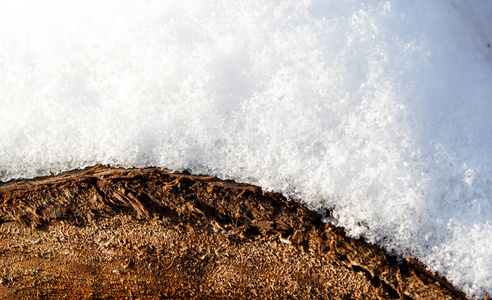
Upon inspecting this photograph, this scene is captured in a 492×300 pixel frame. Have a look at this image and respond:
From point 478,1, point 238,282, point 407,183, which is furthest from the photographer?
point 478,1

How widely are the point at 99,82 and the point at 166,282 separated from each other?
0.76 m

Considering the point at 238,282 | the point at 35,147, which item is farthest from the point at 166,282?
the point at 35,147

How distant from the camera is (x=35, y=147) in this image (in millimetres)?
1133

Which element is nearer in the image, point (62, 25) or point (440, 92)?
point (440, 92)

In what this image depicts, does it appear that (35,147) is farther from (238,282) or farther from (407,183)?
(407,183)

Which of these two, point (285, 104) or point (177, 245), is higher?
point (285, 104)

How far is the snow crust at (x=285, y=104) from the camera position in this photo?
0.99m

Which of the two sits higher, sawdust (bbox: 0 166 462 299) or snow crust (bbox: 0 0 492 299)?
snow crust (bbox: 0 0 492 299)

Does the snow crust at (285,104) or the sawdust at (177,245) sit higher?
the snow crust at (285,104)

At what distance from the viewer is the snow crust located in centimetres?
99

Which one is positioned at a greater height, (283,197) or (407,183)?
(407,183)

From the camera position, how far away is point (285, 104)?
105 centimetres

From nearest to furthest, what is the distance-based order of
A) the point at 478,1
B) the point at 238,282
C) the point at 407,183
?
the point at 407,183
the point at 238,282
the point at 478,1

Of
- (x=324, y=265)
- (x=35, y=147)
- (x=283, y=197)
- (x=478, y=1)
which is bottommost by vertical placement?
(x=35, y=147)
